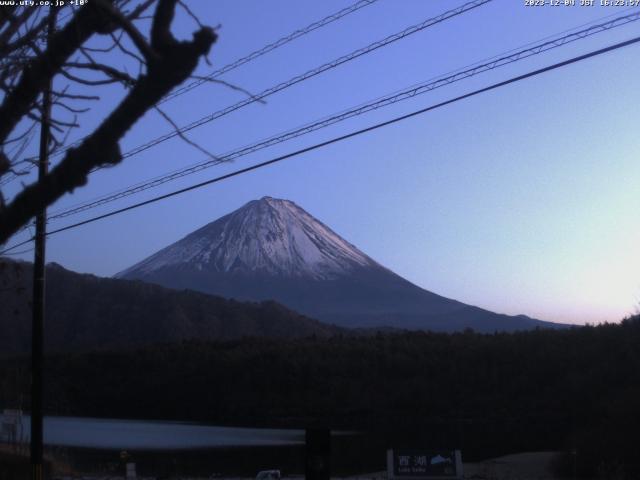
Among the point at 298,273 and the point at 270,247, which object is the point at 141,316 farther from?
the point at 270,247

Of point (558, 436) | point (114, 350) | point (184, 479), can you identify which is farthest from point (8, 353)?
point (184, 479)

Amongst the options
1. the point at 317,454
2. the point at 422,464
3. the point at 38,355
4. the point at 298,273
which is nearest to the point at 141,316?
the point at 298,273

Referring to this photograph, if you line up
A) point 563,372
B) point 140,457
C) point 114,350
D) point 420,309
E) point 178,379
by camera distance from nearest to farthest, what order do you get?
1. point 140,457
2. point 563,372
3. point 178,379
4. point 114,350
5. point 420,309

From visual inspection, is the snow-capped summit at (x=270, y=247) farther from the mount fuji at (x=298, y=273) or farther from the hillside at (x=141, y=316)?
the hillside at (x=141, y=316)

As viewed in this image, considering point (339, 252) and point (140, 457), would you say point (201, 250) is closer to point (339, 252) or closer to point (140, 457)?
point (339, 252)

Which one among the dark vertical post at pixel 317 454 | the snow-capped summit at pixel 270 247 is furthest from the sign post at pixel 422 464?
the snow-capped summit at pixel 270 247

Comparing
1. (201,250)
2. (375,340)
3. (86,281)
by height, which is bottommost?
(375,340)
